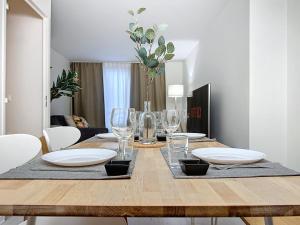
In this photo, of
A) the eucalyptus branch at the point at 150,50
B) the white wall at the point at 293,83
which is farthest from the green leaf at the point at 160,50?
the white wall at the point at 293,83

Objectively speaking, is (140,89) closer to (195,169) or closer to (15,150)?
(15,150)

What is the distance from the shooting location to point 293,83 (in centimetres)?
264

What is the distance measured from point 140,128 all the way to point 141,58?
41 cm

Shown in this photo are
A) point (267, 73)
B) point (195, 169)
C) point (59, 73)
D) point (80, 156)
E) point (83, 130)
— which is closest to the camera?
point (195, 169)

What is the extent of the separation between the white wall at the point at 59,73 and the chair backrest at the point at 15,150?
484 cm

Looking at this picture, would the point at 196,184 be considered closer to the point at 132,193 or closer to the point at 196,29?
the point at 132,193

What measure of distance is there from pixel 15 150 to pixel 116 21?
10.9 ft

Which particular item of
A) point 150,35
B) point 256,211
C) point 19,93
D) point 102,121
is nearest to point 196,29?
point 19,93

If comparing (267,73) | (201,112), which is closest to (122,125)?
(267,73)

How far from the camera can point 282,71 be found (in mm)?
2752

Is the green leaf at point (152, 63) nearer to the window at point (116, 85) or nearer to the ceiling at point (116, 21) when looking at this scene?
the ceiling at point (116, 21)

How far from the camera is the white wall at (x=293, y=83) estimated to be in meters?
2.59

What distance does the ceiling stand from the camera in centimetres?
353

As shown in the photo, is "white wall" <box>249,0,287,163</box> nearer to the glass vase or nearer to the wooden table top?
the glass vase
